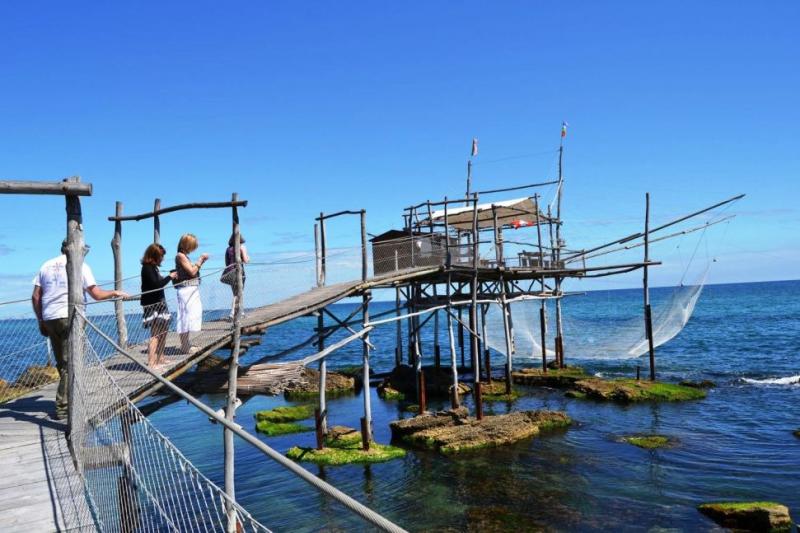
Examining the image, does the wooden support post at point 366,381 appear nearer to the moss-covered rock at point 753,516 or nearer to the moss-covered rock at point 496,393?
the moss-covered rock at point 753,516

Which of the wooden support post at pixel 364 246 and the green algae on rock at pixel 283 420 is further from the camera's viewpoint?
the green algae on rock at pixel 283 420

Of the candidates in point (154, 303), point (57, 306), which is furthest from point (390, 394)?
point (57, 306)

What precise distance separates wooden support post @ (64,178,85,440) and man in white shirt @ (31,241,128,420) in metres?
0.42

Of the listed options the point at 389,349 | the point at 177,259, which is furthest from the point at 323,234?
the point at 389,349

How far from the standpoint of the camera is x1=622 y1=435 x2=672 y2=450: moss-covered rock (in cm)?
1617

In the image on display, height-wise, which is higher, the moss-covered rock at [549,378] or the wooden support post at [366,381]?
the wooden support post at [366,381]


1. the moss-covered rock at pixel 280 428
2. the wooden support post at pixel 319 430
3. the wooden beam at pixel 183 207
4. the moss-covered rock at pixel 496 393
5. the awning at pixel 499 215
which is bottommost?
the moss-covered rock at pixel 280 428

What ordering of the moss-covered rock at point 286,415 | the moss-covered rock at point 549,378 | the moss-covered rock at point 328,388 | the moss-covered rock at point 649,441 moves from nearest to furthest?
the moss-covered rock at point 649,441 → the moss-covered rock at point 286,415 → the moss-covered rock at point 549,378 → the moss-covered rock at point 328,388

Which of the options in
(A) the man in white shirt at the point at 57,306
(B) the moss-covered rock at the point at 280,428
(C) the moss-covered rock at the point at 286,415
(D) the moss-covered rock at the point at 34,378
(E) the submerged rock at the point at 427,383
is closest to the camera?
(A) the man in white shirt at the point at 57,306

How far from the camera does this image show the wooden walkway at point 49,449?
4.84 metres

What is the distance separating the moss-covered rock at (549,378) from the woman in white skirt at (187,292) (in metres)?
19.7

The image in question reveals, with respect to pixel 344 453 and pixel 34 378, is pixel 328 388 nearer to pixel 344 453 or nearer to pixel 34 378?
pixel 344 453

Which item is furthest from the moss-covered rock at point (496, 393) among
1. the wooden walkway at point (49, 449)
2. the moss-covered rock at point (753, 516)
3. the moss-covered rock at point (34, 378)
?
the moss-covered rock at point (34, 378)

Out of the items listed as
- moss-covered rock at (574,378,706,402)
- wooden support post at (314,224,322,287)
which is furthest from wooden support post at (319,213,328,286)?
moss-covered rock at (574,378,706,402)
